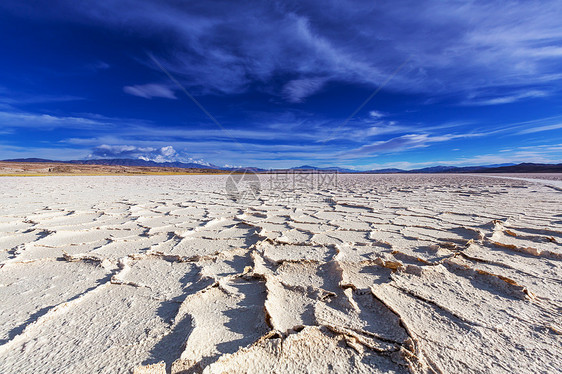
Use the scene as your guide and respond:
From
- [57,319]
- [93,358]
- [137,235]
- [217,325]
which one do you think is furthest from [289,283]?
[137,235]

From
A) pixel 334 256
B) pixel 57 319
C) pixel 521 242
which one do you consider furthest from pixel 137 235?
pixel 521 242

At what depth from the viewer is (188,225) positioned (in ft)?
10.3

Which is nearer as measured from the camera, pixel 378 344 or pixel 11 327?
pixel 378 344

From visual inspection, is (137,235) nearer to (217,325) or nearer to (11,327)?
(11,327)

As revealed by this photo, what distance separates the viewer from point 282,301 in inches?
53.3

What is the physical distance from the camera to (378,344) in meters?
1.00

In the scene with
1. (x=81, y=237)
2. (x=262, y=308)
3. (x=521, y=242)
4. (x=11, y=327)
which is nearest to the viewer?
(x=11, y=327)

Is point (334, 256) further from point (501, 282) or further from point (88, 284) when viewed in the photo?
point (88, 284)

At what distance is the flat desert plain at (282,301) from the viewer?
0.95 metres

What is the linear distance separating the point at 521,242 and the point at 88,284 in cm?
355

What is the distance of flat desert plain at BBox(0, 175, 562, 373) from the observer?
95cm

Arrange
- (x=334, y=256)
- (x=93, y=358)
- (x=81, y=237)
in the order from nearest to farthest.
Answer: (x=93, y=358), (x=334, y=256), (x=81, y=237)

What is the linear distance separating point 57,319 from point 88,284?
38 cm

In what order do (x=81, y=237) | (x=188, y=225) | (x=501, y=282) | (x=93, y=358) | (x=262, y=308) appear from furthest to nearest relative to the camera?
(x=188, y=225), (x=81, y=237), (x=501, y=282), (x=262, y=308), (x=93, y=358)
